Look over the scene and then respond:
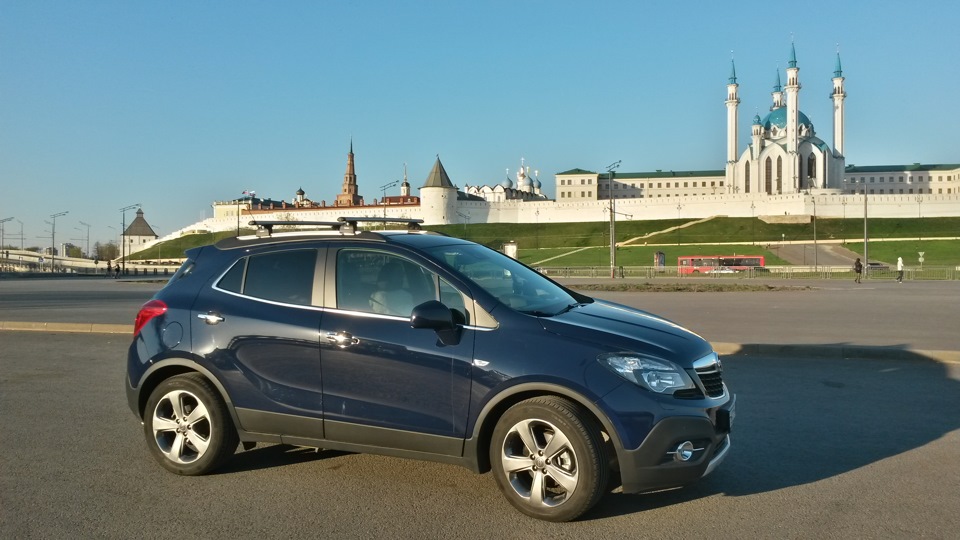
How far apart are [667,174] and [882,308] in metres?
153

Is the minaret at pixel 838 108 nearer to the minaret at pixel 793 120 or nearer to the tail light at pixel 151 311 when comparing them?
the minaret at pixel 793 120

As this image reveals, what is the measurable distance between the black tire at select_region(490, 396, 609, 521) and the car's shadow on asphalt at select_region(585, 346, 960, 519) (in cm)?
26

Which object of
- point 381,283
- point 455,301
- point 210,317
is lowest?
point 210,317

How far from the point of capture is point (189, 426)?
5656mm

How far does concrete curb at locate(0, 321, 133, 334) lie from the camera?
15242 millimetres

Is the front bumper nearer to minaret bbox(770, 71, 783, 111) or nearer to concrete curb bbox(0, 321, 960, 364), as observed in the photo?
concrete curb bbox(0, 321, 960, 364)

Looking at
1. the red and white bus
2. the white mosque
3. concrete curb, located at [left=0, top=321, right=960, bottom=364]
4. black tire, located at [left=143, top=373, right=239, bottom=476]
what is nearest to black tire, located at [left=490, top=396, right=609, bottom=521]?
black tire, located at [left=143, top=373, right=239, bottom=476]

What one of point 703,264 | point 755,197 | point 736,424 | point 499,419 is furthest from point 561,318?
point 755,197

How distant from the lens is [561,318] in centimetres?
493

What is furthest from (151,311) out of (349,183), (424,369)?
(349,183)

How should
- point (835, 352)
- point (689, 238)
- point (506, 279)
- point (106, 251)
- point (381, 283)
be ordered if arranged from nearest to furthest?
point (381, 283), point (506, 279), point (835, 352), point (689, 238), point (106, 251)

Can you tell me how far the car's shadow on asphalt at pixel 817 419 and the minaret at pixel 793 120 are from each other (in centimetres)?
13721

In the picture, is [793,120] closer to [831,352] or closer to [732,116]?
[732,116]

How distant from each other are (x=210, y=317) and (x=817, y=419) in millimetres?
5690
